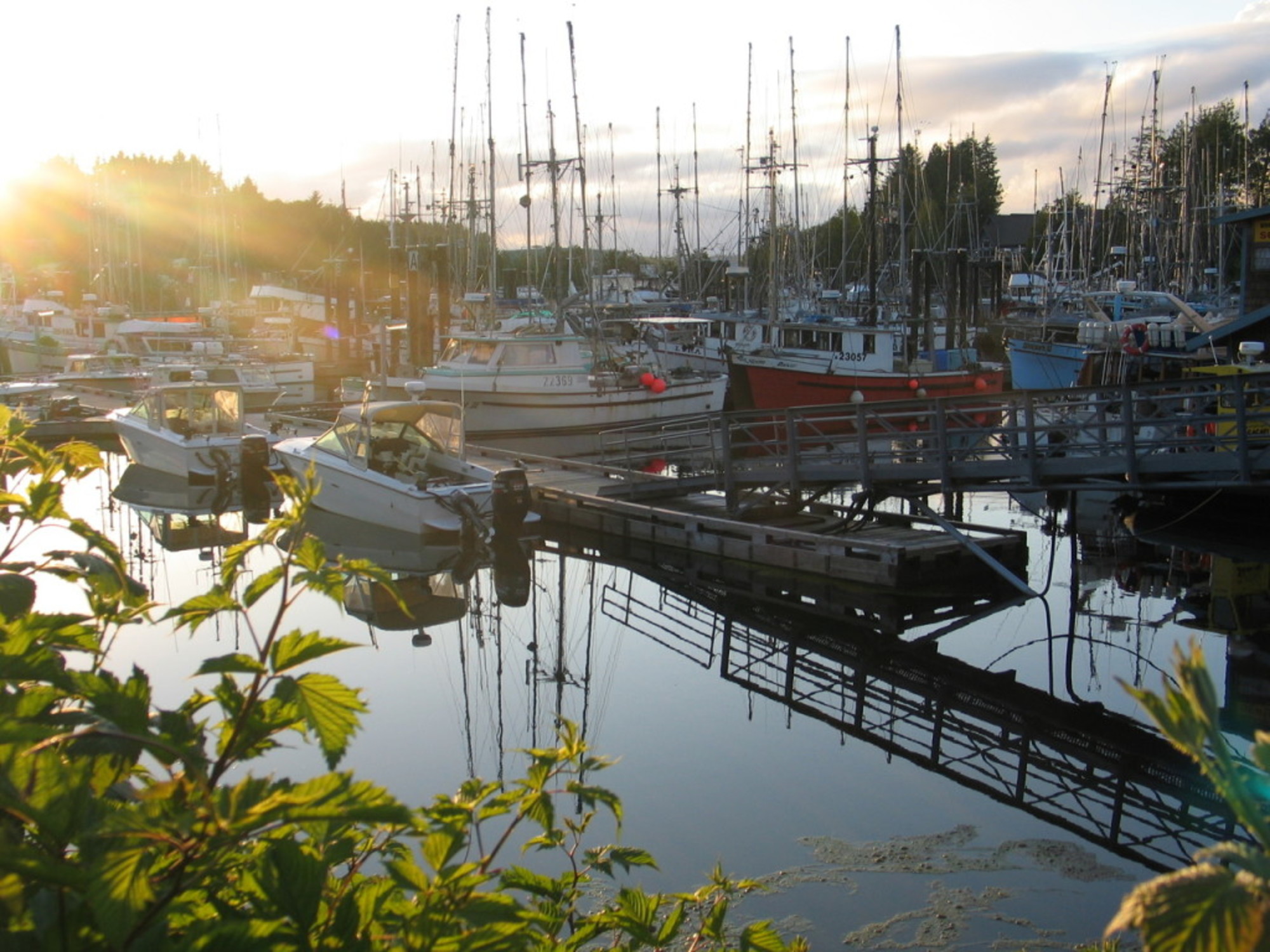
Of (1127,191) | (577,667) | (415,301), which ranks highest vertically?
(1127,191)

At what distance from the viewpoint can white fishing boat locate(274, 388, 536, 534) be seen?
19.4 meters

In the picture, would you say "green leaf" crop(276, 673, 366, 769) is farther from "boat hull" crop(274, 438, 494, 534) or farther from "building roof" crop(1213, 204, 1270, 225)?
"building roof" crop(1213, 204, 1270, 225)

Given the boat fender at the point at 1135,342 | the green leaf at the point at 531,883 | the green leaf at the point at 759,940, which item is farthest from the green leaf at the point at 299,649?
the boat fender at the point at 1135,342

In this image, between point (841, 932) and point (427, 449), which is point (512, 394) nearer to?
point (427, 449)

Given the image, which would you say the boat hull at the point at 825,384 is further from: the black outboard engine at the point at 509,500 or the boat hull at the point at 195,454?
the black outboard engine at the point at 509,500

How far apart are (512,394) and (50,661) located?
2942 cm

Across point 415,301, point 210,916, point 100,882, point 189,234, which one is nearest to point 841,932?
point 210,916

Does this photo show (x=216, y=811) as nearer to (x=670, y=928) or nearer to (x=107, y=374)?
(x=670, y=928)

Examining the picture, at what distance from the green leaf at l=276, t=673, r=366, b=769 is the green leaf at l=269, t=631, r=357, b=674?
0.03 meters

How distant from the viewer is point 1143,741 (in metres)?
10.6

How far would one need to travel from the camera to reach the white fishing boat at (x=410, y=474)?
19391 mm

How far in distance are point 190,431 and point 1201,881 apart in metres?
28.1

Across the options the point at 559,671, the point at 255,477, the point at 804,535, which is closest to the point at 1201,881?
the point at 559,671

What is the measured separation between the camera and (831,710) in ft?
39.1
